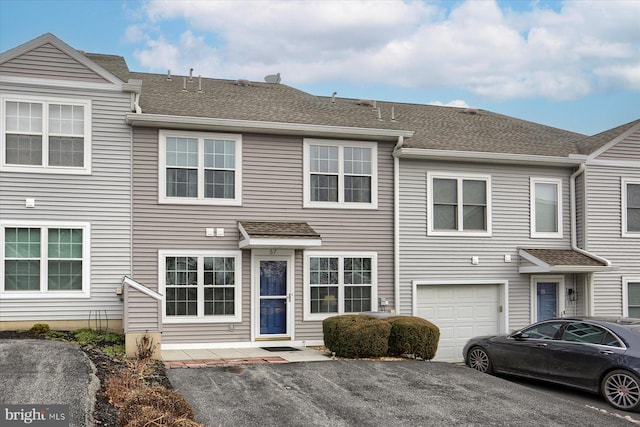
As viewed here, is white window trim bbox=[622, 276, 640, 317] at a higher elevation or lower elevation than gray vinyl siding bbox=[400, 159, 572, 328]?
lower

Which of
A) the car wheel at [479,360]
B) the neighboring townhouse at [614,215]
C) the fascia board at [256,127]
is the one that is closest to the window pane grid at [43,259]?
the fascia board at [256,127]

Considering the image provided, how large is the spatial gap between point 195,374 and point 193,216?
14.6 ft

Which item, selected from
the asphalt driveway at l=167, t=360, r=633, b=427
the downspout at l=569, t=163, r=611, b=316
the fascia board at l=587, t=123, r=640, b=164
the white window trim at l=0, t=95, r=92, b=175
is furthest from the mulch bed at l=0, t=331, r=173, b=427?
the fascia board at l=587, t=123, r=640, b=164

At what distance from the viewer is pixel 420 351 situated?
13.9 m

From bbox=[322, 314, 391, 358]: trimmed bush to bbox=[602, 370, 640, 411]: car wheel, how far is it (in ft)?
14.2

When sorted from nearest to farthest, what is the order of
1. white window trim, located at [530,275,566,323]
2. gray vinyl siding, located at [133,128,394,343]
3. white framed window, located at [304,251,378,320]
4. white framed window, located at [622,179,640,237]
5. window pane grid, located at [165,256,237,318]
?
gray vinyl siding, located at [133,128,394,343] → window pane grid, located at [165,256,237,318] → white framed window, located at [304,251,378,320] → white window trim, located at [530,275,566,323] → white framed window, located at [622,179,640,237]

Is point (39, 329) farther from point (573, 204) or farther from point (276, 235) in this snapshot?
point (573, 204)

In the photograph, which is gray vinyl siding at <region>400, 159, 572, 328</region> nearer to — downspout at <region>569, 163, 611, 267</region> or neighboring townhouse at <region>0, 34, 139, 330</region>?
downspout at <region>569, 163, 611, 267</region>

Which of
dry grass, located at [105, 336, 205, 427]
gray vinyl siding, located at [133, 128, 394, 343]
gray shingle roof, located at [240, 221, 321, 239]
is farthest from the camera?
gray vinyl siding, located at [133, 128, 394, 343]

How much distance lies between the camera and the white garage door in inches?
662

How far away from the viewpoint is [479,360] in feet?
44.1

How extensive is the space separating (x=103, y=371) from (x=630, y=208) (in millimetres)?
14432

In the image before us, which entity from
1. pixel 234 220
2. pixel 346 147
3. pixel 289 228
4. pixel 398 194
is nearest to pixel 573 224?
pixel 398 194

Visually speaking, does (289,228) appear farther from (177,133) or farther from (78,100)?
(78,100)
